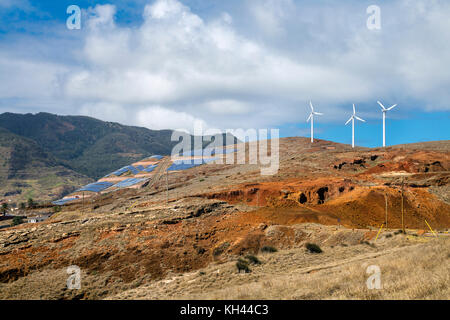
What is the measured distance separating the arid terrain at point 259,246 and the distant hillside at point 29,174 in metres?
118

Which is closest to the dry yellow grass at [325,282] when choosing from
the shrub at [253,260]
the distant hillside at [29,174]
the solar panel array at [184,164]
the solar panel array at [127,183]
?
the shrub at [253,260]

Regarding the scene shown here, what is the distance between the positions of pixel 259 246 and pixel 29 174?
541ft

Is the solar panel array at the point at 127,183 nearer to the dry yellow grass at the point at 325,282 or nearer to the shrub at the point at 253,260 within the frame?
the shrub at the point at 253,260

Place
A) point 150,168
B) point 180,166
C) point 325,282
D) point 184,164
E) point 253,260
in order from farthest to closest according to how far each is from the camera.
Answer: point 150,168 → point 184,164 → point 180,166 → point 253,260 → point 325,282

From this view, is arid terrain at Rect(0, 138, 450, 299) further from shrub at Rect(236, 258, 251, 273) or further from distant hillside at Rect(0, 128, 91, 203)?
distant hillside at Rect(0, 128, 91, 203)

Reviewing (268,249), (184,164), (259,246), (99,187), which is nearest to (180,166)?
(184,164)

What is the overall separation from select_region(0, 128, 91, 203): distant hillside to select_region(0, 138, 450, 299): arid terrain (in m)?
118

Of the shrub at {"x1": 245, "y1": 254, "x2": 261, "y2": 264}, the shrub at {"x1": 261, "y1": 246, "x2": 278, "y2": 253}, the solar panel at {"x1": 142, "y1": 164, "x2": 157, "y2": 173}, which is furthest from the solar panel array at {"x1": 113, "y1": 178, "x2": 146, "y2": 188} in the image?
the shrub at {"x1": 245, "y1": 254, "x2": 261, "y2": 264}

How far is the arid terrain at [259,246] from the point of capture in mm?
14438

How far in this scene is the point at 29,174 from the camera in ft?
527

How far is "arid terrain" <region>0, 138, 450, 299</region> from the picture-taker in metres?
14.4

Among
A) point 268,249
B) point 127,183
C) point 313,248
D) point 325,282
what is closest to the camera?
point 325,282

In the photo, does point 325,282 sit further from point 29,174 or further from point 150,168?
point 29,174
